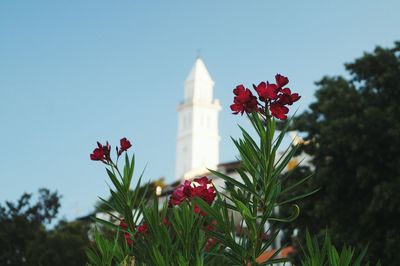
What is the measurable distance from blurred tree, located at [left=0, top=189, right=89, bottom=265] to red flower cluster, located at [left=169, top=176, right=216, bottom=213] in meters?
28.9

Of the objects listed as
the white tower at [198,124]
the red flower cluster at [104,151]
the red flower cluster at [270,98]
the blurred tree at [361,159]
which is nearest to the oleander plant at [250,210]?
the red flower cluster at [270,98]

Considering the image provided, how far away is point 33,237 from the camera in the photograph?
36.8m

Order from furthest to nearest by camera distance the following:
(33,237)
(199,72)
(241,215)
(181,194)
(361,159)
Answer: (199,72) → (33,237) → (361,159) → (181,194) → (241,215)

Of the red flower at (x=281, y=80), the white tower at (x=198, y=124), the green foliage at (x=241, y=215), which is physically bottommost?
the green foliage at (x=241, y=215)

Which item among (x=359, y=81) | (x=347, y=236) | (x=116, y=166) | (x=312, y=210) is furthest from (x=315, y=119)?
(x=116, y=166)

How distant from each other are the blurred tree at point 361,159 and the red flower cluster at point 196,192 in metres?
18.0

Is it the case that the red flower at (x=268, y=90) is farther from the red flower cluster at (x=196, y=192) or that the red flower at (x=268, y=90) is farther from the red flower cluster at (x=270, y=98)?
the red flower cluster at (x=196, y=192)

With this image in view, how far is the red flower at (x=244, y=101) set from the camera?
18.4 feet

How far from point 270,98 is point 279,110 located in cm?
12

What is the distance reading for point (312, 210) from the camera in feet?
91.3

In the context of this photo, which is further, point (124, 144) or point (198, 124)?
point (198, 124)

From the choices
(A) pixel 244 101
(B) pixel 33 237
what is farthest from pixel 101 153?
(B) pixel 33 237

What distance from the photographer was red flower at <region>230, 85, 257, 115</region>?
5.62 meters

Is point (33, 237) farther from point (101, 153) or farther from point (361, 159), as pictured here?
point (101, 153)
